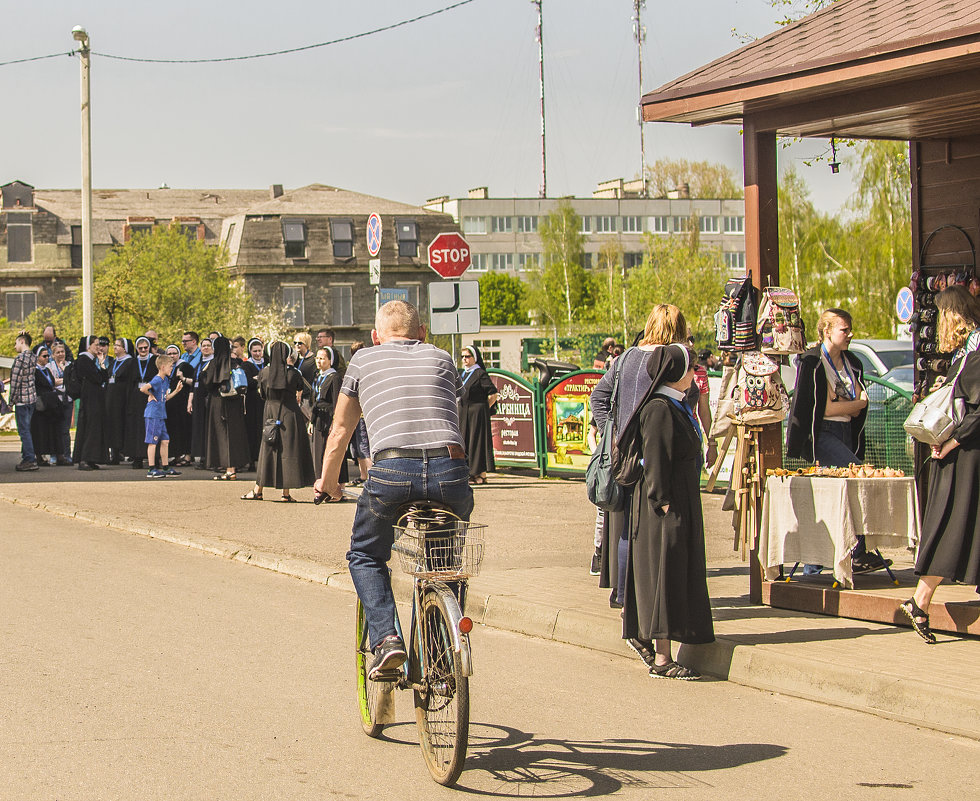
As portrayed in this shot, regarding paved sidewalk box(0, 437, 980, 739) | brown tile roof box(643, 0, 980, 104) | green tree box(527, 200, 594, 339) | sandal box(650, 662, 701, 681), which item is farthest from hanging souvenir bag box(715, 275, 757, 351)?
green tree box(527, 200, 594, 339)

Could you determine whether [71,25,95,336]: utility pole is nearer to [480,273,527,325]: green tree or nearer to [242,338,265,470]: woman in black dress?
[242,338,265,470]: woman in black dress

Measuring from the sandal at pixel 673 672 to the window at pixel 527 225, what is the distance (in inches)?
→ 4275

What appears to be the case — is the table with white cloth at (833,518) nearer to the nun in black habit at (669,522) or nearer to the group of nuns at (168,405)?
the nun in black habit at (669,522)

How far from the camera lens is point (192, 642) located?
26.4 feet

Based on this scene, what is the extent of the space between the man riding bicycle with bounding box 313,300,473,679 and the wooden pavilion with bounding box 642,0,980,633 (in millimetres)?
3518

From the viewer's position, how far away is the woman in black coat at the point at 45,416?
21.8m

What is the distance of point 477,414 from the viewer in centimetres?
1903

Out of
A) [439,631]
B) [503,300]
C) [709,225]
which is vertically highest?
[709,225]

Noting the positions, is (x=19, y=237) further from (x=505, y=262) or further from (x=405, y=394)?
(x=405, y=394)

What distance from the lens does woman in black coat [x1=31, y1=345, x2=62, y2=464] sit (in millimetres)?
21766

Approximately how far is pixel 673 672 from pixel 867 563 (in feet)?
8.23

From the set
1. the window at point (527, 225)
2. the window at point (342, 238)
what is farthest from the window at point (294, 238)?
the window at point (527, 225)

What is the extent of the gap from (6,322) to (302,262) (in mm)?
18623

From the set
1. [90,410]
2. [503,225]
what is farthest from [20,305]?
[90,410]
